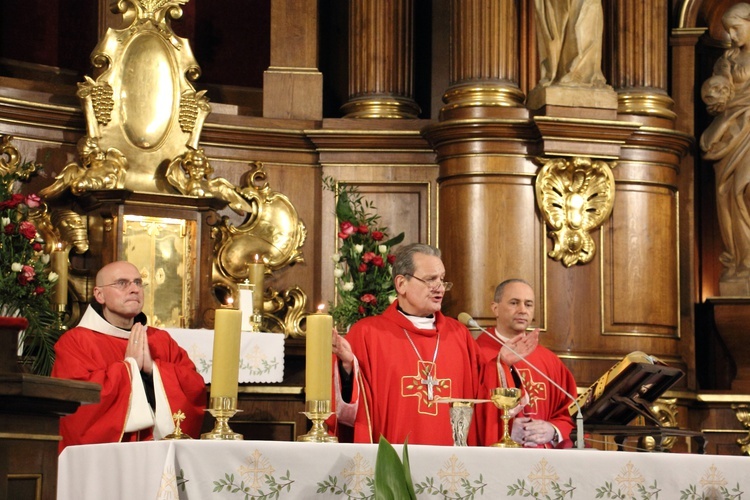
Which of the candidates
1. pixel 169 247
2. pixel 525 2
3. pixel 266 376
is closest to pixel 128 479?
pixel 266 376

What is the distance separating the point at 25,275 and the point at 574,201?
10.3 feet

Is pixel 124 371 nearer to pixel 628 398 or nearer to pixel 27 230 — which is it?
pixel 27 230

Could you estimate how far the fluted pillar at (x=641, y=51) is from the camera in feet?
28.1

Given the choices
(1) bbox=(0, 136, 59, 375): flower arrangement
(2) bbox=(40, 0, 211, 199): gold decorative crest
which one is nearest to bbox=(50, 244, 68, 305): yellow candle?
(1) bbox=(0, 136, 59, 375): flower arrangement

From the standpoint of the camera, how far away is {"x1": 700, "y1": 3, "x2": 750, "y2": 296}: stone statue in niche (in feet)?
28.0

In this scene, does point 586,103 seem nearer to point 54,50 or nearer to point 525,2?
point 525,2

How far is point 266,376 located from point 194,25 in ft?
10.5

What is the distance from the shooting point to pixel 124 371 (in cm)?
585

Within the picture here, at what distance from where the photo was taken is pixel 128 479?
4.56 metres

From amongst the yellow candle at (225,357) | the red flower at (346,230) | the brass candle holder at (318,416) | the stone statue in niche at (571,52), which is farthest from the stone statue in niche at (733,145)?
the yellow candle at (225,357)

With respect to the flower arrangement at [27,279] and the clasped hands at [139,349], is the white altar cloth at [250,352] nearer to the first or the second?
the flower arrangement at [27,279]

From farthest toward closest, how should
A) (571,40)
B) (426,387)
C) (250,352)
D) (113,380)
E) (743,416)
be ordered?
(571,40)
(743,416)
(250,352)
(426,387)
(113,380)

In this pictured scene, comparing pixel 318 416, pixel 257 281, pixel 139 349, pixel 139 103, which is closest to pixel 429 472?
pixel 318 416

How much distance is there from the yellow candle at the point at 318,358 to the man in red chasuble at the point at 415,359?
1.12 m
